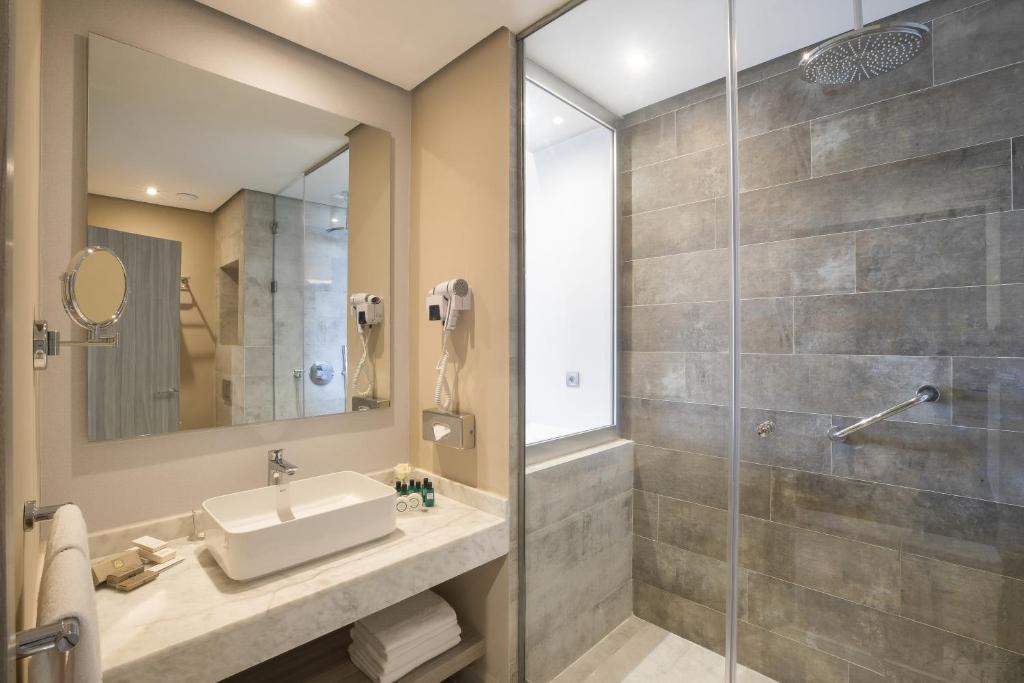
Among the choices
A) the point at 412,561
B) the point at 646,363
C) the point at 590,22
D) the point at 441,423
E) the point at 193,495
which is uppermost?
the point at 590,22

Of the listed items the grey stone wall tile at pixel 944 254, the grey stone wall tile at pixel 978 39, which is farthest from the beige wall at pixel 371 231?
the grey stone wall tile at pixel 978 39

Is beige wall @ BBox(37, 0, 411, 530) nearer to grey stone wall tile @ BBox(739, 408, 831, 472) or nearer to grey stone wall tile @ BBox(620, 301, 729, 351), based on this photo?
grey stone wall tile @ BBox(620, 301, 729, 351)

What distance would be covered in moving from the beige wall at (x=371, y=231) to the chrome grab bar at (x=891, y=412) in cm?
164

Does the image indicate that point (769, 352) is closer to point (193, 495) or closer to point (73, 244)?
point (193, 495)

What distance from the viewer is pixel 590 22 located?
172 centimetres

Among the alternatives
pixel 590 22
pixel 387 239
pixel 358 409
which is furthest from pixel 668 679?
pixel 590 22

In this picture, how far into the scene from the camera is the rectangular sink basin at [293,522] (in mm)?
1318

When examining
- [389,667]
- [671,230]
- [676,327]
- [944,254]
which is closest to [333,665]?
[389,667]

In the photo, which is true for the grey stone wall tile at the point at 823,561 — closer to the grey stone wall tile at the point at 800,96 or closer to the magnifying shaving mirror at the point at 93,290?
the grey stone wall tile at the point at 800,96

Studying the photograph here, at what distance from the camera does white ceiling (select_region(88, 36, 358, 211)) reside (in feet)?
4.87

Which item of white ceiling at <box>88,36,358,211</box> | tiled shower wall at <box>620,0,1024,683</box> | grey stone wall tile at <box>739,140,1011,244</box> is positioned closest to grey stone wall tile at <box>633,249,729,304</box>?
tiled shower wall at <box>620,0,1024,683</box>

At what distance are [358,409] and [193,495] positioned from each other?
633 mm

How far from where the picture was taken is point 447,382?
204 cm

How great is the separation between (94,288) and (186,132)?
69 cm
